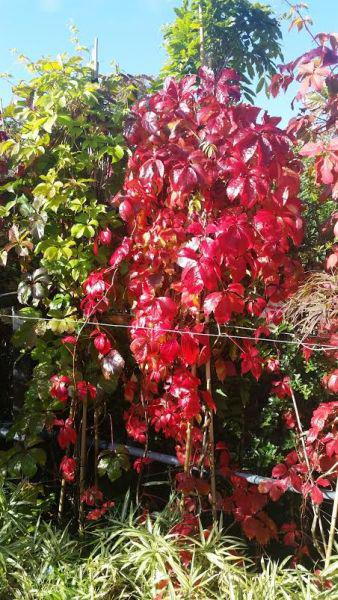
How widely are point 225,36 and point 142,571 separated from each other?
582 cm

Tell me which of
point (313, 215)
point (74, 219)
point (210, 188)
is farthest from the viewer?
point (313, 215)

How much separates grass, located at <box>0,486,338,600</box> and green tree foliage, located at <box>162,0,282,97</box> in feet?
16.0

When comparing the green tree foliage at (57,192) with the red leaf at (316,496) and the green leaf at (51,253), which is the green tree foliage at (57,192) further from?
the red leaf at (316,496)

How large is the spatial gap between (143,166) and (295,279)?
74 centimetres

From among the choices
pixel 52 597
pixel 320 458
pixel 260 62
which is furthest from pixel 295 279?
pixel 260 62

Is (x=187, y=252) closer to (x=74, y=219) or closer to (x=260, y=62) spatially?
(x=74, y=219)

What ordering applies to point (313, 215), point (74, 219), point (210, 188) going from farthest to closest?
point (313, 215) < point (74, 219) < point (210, 188)

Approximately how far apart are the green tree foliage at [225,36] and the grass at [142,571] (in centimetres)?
Answer: 488

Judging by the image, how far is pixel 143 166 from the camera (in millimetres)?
2031

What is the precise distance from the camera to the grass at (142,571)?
1829mm

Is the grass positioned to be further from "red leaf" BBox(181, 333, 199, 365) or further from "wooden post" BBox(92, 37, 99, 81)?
"wooden post" BBox(92, 37, 99, 81)

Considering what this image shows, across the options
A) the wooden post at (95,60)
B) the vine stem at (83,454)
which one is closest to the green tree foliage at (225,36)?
the wooden post at (95,60)

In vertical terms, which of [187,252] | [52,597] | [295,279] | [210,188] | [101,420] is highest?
[210,188]

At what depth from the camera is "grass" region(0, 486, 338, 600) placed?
183 cm
